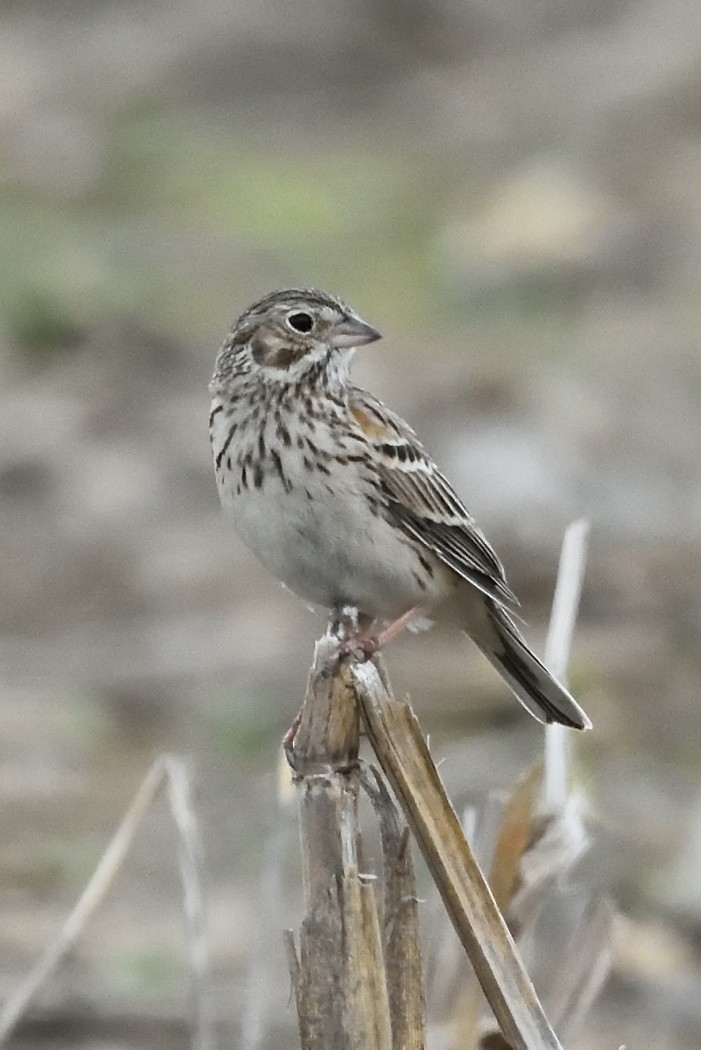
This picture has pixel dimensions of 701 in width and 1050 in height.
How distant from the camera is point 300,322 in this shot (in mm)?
5781

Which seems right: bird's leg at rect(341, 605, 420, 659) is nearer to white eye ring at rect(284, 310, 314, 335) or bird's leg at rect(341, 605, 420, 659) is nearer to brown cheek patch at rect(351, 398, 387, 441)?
brown cheek patch at rect(351, 398, 387, 441)

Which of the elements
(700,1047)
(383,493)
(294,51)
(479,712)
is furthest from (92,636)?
(294,51)

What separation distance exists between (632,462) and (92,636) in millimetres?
2819

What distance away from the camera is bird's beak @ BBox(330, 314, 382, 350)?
5703mm

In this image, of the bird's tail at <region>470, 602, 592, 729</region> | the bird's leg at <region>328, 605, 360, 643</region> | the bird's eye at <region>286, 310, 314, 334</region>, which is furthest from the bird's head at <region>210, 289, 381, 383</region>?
the bird's tail at <region>470, 602, 592, 729</region>

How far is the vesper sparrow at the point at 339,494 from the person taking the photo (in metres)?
5.48

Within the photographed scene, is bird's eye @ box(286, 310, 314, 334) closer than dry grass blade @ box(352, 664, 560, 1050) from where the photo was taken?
No

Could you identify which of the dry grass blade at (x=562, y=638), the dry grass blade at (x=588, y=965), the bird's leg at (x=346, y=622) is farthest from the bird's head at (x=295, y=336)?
the dry grass blade at (x=588, y=965)

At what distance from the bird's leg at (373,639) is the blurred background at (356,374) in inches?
16.5

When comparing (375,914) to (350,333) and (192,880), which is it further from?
(350,333)

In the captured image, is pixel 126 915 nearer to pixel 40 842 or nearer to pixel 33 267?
pixel 40 842

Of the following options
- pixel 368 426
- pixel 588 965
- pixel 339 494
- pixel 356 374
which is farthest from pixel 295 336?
pixel 356 374

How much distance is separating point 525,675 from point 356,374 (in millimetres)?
6882

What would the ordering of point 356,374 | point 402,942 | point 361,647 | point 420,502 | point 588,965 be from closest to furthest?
1. point 402,942
2. point 361,647
3. point 588,965
4. point 420,502
5. point 356,374
